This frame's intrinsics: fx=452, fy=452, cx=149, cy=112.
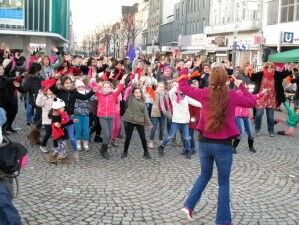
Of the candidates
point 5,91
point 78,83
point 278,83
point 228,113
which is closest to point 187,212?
point 228,113

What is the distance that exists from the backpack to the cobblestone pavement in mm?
1686

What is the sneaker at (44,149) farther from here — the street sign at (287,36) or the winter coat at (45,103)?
the street sign at (287,36)

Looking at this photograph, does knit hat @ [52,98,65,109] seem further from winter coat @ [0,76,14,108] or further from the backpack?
the backpack

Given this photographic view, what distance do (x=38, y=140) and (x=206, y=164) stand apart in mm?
5320

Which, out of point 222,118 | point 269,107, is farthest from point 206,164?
point 269,107

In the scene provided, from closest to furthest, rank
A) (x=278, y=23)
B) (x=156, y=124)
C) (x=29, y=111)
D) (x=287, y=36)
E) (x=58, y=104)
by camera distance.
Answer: (x=58, y=104) < (x=156, y=124) < (x=29, y=111) < (x=287, y=36) < (x=278, y=23)

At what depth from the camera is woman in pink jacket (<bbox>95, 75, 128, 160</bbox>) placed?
341 inches

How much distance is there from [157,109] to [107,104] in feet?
5.38

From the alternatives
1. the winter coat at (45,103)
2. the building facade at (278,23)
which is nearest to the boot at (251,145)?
the winter coat at (45,103)

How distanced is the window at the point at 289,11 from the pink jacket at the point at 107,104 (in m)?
24.0

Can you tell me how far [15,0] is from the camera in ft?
169

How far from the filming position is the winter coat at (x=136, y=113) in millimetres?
8734

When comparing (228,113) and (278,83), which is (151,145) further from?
(228,113)

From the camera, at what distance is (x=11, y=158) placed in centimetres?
367
